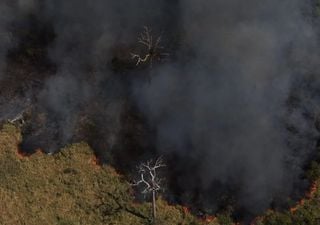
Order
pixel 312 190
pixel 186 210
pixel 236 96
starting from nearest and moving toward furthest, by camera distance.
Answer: pixel 186 210 < pixel 312 190 < pixel 236 96

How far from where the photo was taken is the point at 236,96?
144 ft

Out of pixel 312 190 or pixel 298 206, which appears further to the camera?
pixel 312 190

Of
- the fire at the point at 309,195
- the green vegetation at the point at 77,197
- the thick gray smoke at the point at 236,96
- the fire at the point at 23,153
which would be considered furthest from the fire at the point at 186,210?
the fire at the point at 23,153

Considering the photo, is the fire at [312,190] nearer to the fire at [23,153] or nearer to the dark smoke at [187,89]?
the dark smoke at [187,89]

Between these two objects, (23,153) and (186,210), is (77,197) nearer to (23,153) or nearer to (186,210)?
(23,153)

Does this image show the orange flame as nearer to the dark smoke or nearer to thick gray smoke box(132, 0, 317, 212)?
the dark smoke

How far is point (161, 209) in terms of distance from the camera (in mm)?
39188

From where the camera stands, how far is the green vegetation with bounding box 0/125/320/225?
3825cm

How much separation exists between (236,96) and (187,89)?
4.70m

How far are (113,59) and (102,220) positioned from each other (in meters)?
17.5

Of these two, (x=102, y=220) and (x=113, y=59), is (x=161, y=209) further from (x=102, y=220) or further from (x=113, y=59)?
(x=113, y=59)

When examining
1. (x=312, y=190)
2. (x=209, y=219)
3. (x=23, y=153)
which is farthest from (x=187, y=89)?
(x=23, y=153)

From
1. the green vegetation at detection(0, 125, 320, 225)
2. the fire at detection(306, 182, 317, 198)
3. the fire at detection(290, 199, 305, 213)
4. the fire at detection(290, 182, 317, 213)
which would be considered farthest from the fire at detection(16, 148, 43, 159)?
the fire at detection(306, 182, 317, 198)

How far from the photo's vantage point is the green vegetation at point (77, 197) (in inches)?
1506
